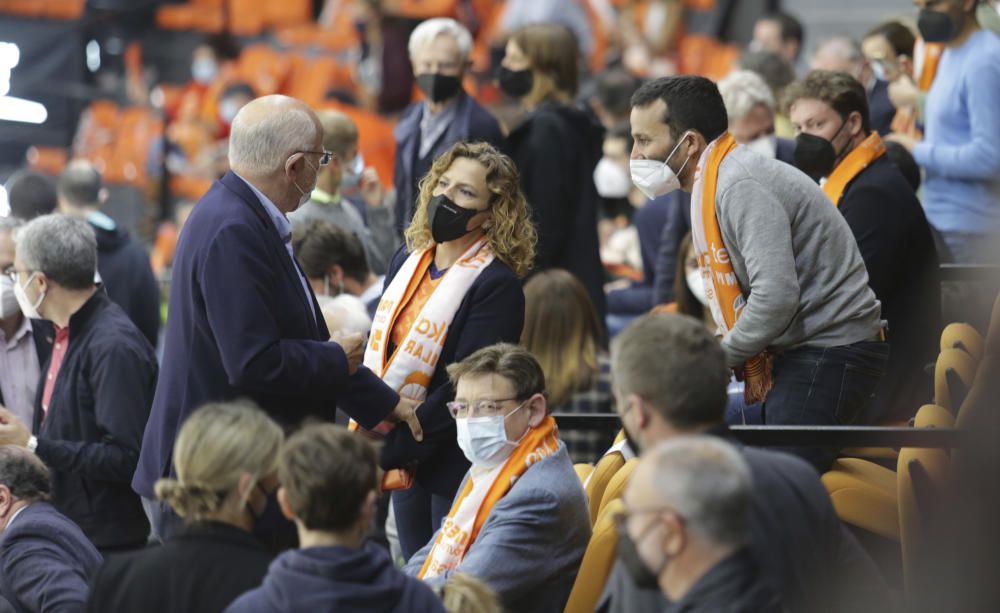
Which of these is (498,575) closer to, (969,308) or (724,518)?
(724,518)

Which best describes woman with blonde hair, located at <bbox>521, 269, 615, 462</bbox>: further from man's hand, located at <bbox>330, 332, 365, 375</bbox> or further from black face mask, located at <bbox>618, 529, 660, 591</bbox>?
black face mask, located at <bbox>618, 529, 660, 591</bbox>

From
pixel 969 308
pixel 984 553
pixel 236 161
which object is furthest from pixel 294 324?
pixel 969 308

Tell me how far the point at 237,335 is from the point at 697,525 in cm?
159

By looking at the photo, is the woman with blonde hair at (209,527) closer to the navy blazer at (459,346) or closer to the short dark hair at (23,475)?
the navy blazer at (459,346)

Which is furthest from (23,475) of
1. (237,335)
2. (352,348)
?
(352,348)

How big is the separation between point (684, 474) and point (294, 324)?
1.63m

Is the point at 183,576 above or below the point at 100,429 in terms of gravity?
above

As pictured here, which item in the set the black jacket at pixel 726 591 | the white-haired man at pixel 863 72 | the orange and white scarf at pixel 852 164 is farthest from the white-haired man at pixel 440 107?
the black jacket at pixel 726 591

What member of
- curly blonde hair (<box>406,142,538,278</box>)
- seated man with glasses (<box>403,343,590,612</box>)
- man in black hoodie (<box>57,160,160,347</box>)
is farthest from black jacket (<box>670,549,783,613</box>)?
man in black hoodie (<box>57,160,160,347</box>)

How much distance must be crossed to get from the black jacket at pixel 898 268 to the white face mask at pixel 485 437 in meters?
1.53

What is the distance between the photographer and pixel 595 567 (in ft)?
12.7

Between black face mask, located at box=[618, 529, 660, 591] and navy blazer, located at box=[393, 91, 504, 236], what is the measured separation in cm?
345

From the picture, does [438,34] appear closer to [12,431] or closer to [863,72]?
[863,72]

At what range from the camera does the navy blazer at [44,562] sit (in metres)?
4.14
